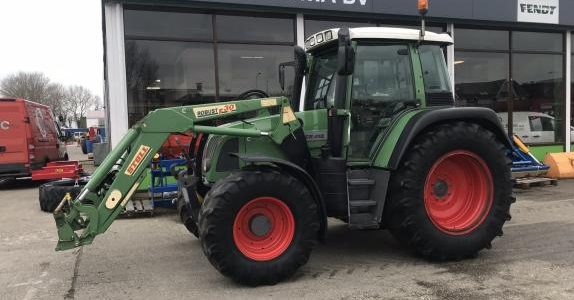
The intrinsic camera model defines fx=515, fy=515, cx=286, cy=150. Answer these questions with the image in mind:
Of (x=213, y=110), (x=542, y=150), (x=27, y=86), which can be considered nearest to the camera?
(x=213, y=110)

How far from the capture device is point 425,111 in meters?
5.29

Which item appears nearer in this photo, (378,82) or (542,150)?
(378,82)

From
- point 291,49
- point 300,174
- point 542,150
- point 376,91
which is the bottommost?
point 542,150

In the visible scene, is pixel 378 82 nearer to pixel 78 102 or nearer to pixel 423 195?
pixel 423 195

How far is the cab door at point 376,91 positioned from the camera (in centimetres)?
536

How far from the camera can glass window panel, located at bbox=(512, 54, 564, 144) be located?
45.6ft

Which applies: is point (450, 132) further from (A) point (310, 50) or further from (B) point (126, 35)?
(B) point (126, 35)

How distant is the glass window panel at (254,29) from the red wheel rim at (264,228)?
685 cm

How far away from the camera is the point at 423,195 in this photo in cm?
512

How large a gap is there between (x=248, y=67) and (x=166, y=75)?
70.5 inches

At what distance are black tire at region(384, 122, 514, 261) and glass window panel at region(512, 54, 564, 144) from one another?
921cm

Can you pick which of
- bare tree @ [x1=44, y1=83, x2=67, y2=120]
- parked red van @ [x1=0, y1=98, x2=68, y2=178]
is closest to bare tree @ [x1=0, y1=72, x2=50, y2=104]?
bare tree @ [x1=44, y1=83, x2=67, y2=120]

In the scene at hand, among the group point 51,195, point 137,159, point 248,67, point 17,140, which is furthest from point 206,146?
point 17,140

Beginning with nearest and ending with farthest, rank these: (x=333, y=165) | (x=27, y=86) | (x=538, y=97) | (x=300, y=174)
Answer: (x=300, y=174) < (x=333, y=165) < (x=538, y=97) < (x=27, y=86)
